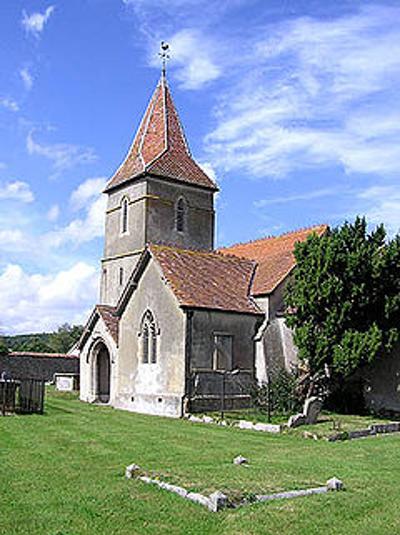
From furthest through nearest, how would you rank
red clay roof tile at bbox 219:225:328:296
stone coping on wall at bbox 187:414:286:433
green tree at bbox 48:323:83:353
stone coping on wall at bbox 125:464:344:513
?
1. green tree at bbox 48:323:83:353
2. red clay roof tile at bbox 219:225:328:296
3. stone coping on wall at bbox 187:414:286:433
4. stone coping on wall at bbox 125:464:344:513

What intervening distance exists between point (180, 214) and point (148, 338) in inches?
364

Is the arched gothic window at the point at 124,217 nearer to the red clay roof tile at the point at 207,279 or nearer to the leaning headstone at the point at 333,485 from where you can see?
the red clay roof tile at the point at 207,279

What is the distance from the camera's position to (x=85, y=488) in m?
10.5

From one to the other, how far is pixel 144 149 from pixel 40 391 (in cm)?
1684

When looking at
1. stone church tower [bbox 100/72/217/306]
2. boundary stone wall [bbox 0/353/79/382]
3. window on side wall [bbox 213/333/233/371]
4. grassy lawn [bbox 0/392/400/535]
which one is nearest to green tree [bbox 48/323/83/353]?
boundary stone wall [bbox 0/353/79/382]

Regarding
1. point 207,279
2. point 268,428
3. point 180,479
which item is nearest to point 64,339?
point 207,279

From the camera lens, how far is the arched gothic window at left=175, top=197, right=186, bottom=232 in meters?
34.4

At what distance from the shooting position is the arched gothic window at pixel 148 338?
2703 cm

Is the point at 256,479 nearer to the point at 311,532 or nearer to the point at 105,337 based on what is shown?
the point at 311,532

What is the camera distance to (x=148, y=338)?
27562 millimetres

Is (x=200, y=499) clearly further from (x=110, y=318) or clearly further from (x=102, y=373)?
(x=102, y=373)

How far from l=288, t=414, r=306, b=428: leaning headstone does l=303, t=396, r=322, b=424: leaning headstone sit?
0.18 metres

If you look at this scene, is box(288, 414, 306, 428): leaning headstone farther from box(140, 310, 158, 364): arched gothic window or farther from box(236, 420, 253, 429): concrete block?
box(140, 310, 158, 364): arched gothic window

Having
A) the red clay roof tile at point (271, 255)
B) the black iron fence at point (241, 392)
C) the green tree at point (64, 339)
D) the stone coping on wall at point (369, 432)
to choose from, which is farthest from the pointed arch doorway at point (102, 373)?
the green tree at point (64, 339)
